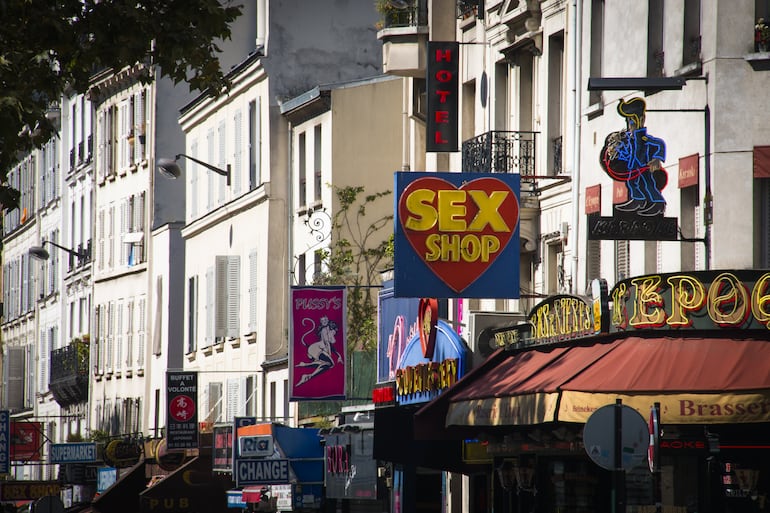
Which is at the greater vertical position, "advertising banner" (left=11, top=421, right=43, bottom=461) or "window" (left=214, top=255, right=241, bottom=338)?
"window" (left=214, top=255, right=241, bottom=338)

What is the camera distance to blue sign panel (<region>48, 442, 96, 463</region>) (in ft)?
172

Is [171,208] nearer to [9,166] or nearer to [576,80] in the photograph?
[576,80]

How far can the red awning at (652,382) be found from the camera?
66.3ft

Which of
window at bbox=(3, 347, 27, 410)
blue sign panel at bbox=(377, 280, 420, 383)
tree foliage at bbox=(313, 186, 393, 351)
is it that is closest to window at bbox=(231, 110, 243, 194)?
tree foliage at bbox=(313, 186, 393, 351)

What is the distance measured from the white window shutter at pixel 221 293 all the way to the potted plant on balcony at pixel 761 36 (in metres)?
26.4

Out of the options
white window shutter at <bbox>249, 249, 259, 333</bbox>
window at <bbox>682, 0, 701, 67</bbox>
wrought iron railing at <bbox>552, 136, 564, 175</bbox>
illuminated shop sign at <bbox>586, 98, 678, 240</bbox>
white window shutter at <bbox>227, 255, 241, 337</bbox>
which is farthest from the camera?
white window shutter at <bbox>227, 255, 241, 337</bbox>

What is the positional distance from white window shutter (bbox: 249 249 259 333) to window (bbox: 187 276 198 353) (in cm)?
557

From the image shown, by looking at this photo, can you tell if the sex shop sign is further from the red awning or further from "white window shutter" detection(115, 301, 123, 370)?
"white window shutter" detection(115, 301, 123, 370)

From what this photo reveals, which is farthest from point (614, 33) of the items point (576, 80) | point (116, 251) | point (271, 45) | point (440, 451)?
point (116, 251)

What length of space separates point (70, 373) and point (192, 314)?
1516cm

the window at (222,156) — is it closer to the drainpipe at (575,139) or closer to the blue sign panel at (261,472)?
the blue sign panel at (261,472)

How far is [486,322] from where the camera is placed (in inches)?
1085

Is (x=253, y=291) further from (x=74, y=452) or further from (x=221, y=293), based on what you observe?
(x=74, y=452)

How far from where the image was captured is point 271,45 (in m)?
45.4
